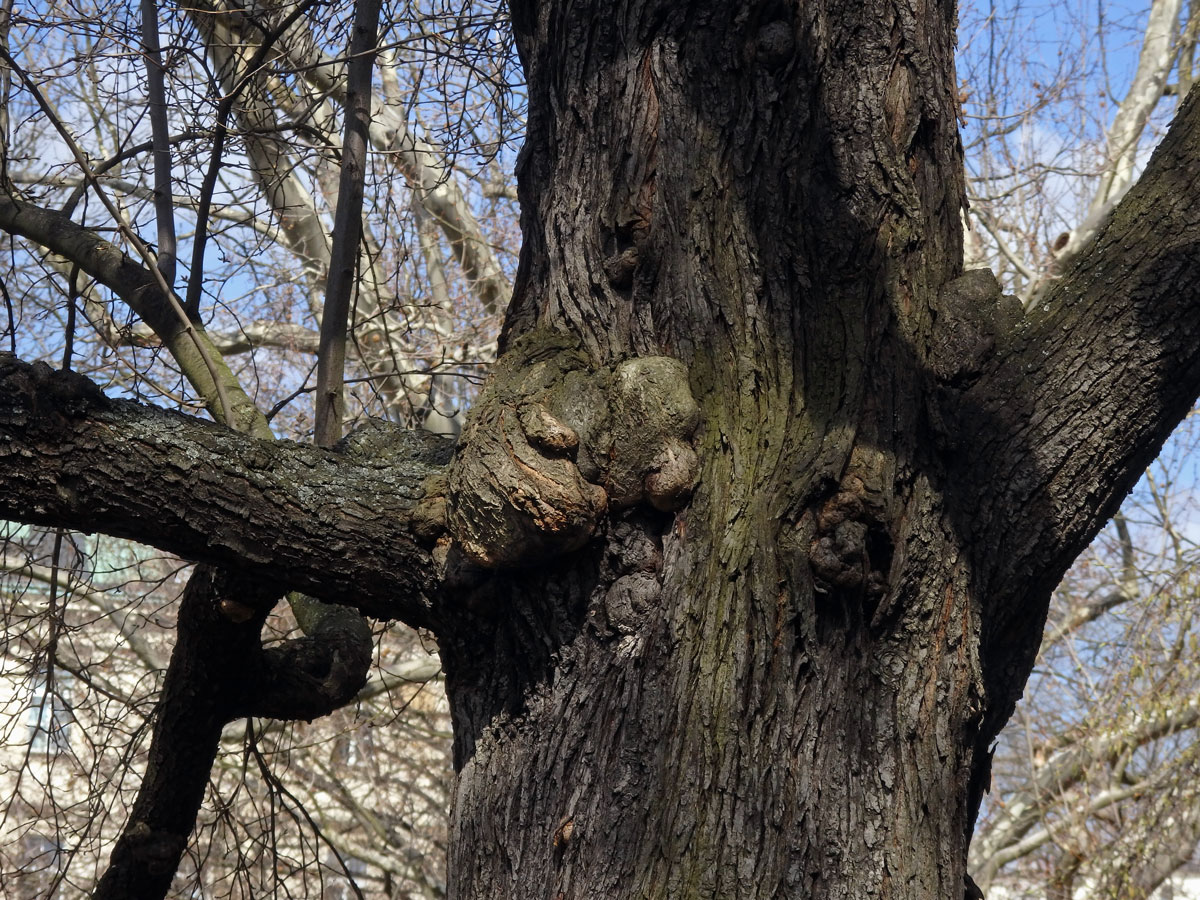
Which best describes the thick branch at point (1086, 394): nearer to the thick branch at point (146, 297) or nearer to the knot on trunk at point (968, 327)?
the knot on trunk at point (968, 327)

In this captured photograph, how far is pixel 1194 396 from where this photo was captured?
1.82 m

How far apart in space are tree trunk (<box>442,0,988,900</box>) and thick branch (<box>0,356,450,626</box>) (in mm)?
182

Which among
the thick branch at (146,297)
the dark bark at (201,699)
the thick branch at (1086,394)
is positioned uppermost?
the thick branch at (146,297)

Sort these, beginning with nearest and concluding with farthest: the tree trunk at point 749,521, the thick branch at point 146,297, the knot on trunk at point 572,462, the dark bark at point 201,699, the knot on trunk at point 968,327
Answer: the tree trunk at point 749,521 < the knot on trunk at point 572,462 < the knot on trunk at point 968,327 < the dark bark at point 201,699 < the thick branch at point 146,297

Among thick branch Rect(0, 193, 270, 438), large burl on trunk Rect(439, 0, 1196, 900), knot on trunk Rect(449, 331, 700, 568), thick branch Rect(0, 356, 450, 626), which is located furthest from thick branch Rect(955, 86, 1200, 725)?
thick branch Rect(0, 193, 270, 438)

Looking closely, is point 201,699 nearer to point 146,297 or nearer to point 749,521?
point 146,297

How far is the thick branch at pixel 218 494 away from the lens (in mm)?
1749

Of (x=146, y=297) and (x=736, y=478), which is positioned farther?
(x=146, y=297)

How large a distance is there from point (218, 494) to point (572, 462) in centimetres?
61

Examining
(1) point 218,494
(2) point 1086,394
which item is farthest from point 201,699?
(2) point 1086,394

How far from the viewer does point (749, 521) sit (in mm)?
1731

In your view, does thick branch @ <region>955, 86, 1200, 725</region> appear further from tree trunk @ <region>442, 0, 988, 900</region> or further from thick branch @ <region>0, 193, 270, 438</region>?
thick branch @ <region>0, 193, 270, 438</region>

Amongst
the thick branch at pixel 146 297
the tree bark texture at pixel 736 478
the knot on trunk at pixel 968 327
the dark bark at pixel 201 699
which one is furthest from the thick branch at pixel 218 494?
the thick branch at pixel 146 297

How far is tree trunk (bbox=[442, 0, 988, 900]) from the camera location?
1.62 meters
